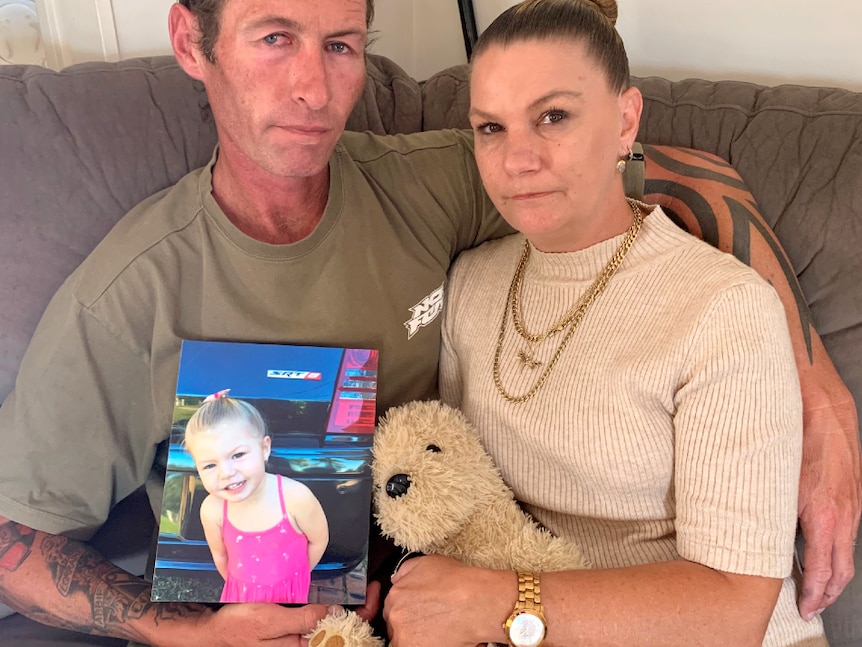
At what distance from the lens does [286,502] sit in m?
0.98

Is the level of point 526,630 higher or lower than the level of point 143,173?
lower

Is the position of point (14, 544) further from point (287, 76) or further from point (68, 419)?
point (287, 76)

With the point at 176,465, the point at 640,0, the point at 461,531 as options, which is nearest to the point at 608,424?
the point at 461,531

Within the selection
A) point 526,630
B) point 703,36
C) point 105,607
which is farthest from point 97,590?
point 703,36

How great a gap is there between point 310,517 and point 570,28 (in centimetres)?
76

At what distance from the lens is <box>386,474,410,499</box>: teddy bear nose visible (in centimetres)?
93

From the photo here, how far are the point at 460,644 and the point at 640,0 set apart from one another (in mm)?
1339

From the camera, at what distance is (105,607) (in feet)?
3.34

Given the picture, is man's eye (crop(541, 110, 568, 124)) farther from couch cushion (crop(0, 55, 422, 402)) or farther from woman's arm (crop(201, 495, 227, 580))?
woman's arm (crop(201, 495, 227, 580))

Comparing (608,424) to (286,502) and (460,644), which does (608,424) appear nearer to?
(460,644)

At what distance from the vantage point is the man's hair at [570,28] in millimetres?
910

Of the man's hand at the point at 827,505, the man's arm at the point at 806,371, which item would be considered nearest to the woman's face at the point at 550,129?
the man's arm at the point at 806,371

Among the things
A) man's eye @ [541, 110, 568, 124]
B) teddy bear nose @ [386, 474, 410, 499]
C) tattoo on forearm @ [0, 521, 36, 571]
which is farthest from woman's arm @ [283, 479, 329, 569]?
man's eye @ [541, 110, 568, 124]

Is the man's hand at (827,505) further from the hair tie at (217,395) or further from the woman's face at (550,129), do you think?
the hair tie at (217,395)
